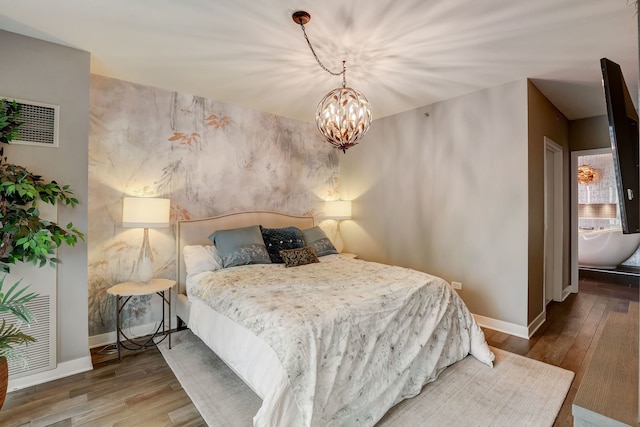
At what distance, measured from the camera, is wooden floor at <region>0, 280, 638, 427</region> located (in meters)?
1.88

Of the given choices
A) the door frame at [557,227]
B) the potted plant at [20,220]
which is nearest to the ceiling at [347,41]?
the potted plant at [20,220]

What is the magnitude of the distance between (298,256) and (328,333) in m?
1.58

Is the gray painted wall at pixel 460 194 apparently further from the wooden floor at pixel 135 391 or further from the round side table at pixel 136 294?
the round side table at pixel 136 294

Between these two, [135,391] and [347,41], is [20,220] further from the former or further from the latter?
[347,41]

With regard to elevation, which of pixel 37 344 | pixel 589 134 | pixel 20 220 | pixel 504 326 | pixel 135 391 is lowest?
pixel 135 391

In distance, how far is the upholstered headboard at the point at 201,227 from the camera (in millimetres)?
3125

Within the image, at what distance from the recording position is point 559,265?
167 inches

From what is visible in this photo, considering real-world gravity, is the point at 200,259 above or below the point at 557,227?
below

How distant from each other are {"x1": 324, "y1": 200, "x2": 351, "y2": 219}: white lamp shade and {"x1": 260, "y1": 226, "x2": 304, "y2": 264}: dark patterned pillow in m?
1.05

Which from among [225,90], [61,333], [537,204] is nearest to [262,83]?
[225,90]

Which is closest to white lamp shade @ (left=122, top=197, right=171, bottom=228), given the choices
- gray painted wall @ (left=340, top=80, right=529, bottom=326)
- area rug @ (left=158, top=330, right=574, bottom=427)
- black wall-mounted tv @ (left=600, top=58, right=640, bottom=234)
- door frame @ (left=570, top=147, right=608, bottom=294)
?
area rug @ (left=158, top=330, right=574, bottom=427)

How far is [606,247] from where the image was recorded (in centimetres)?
557

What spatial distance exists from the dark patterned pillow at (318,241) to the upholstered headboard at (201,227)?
466mm

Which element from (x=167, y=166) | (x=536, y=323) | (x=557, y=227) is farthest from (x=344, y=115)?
(x=557, y=227)
